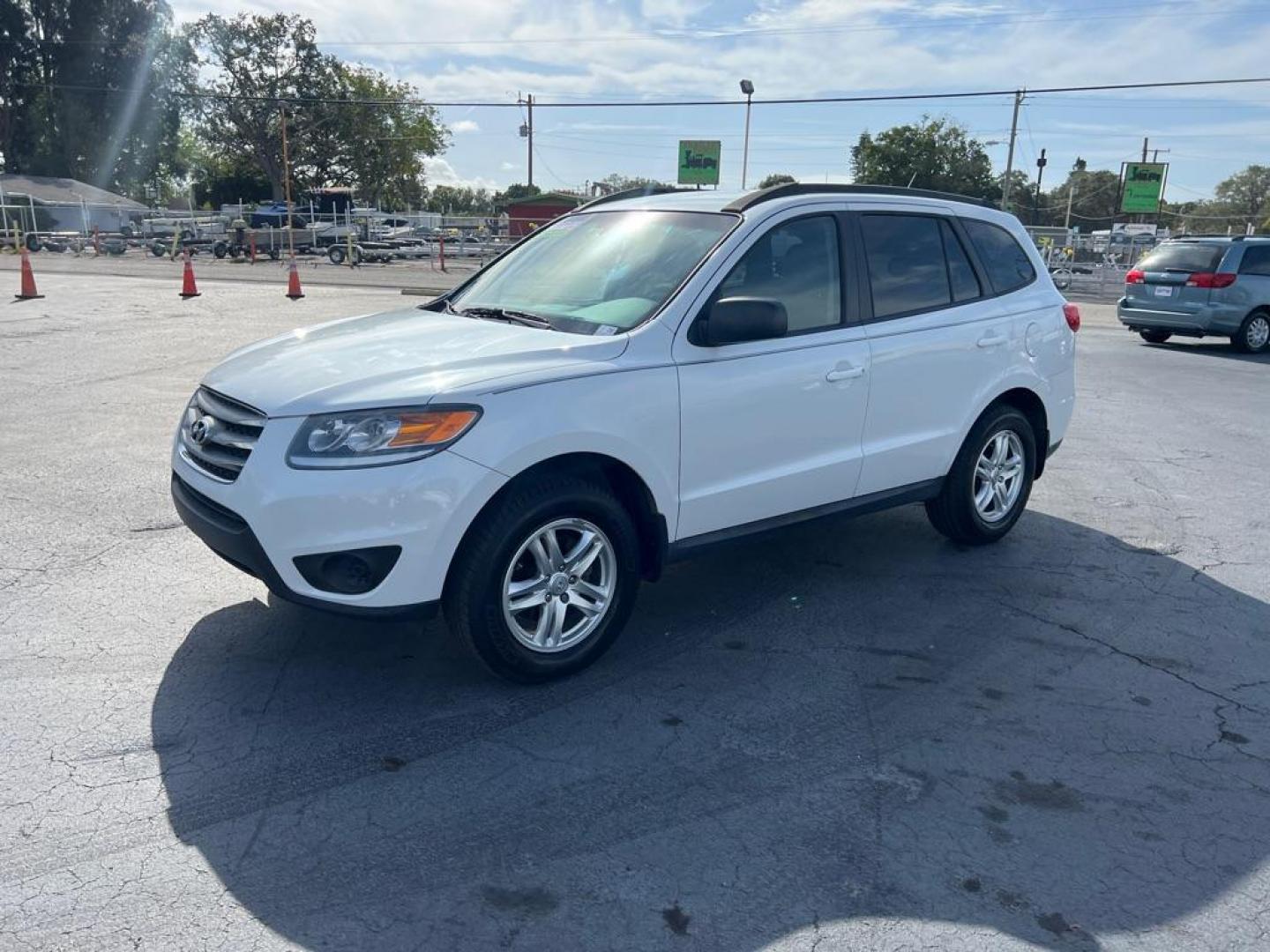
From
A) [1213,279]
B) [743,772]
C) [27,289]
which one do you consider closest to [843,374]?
[743,772]

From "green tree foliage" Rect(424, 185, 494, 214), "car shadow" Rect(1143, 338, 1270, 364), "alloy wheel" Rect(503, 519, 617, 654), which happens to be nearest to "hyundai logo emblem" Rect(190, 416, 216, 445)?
"alloy wheel" Rect(503, 519, 617, 654)

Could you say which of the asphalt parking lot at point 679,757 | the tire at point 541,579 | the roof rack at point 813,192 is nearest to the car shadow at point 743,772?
the asphalt parking lot at point 679,757

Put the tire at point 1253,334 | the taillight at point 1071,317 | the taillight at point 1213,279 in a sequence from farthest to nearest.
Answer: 1. the tire at point 1253,334
2. the taillight at point 1213,279
3. the taillight at point 1071,317

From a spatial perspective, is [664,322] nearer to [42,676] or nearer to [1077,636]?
[1077,636]

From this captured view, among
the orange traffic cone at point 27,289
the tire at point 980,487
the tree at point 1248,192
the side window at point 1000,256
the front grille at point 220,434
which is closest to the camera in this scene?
the front grille at point 220,434

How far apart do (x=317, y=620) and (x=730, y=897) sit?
2.47 meters

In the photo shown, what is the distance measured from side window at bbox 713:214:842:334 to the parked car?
13.3 metres

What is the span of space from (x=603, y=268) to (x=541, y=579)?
1.57 m

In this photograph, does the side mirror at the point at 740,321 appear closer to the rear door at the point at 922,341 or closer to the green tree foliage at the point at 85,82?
the rear door at the point at 922,341

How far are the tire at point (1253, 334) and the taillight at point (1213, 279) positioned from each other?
651mm

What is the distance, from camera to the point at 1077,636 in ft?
15.3

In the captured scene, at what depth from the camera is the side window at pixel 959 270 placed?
5410mm

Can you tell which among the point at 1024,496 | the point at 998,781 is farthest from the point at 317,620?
the point at 1024,496

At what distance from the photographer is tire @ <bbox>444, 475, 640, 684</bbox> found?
3.69 m
